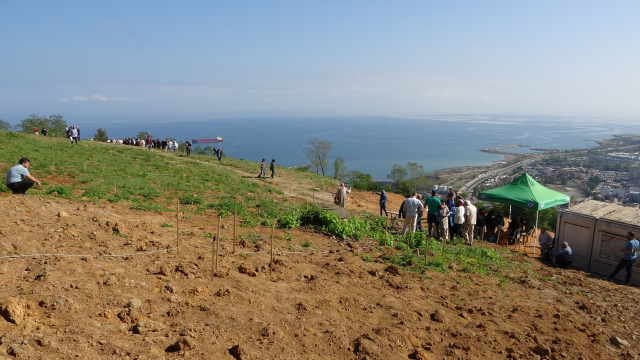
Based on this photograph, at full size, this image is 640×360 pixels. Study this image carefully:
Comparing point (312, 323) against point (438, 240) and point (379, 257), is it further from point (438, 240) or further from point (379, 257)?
point (438, 240)

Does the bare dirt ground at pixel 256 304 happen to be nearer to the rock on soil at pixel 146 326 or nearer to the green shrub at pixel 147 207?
the rock on soil at pixel 146 326

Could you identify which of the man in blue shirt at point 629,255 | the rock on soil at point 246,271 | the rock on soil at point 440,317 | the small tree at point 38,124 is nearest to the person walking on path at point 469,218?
the man in blue shirt at point 629,255

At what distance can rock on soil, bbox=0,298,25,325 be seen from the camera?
4273mm

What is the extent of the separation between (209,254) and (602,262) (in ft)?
36.1

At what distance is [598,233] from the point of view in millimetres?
10844

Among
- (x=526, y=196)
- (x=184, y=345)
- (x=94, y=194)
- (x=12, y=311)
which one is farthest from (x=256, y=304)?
(x=526, y=196)

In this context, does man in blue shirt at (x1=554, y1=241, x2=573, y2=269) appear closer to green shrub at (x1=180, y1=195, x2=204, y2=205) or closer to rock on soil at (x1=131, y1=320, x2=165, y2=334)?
rock on soil at (x1=131, y1=320, x2=165, y2=334)

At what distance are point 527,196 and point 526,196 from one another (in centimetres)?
3

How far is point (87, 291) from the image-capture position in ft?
17.4

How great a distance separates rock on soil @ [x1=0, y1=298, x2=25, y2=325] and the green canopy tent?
1345cm

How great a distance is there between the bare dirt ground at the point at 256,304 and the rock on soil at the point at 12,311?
0.02 meters

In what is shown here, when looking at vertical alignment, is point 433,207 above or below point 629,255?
above

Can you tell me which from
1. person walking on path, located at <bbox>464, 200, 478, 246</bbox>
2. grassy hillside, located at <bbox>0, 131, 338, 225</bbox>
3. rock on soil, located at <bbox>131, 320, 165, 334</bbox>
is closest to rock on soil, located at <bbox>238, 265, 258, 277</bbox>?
rock on soil, located at <bbox>131, 320, 165, 334</bbox>

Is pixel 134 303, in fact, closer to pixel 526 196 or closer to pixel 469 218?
pixel 469 218
